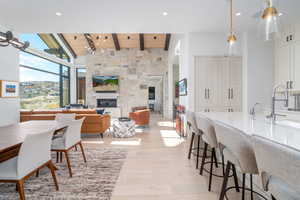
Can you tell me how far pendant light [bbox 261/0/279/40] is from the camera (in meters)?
1.74

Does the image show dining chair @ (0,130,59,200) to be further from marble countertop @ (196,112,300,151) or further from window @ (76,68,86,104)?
window @ (76,68,86,104)

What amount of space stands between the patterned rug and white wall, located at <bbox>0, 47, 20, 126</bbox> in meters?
2.95

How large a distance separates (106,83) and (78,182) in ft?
23.7

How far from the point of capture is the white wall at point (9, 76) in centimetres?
446

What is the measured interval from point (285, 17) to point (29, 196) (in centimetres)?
563

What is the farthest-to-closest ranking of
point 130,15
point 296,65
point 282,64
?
point 282,64
point 130,15
point 296,65

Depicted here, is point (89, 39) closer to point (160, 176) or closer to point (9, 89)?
point (9, 89)

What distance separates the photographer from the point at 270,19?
1.79 meters

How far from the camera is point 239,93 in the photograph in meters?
4.52

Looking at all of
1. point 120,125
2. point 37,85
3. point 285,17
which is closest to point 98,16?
point 120,125

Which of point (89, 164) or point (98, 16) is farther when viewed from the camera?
point (98, 16)

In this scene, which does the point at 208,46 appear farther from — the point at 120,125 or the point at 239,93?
the point at 120,125

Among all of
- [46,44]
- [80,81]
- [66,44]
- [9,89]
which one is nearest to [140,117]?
[9,89]

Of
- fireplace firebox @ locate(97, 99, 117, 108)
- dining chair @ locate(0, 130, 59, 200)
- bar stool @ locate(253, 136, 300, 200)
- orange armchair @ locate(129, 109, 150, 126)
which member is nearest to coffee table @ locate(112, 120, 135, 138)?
orange armchair @ locate(129, 109, 150, 126)
